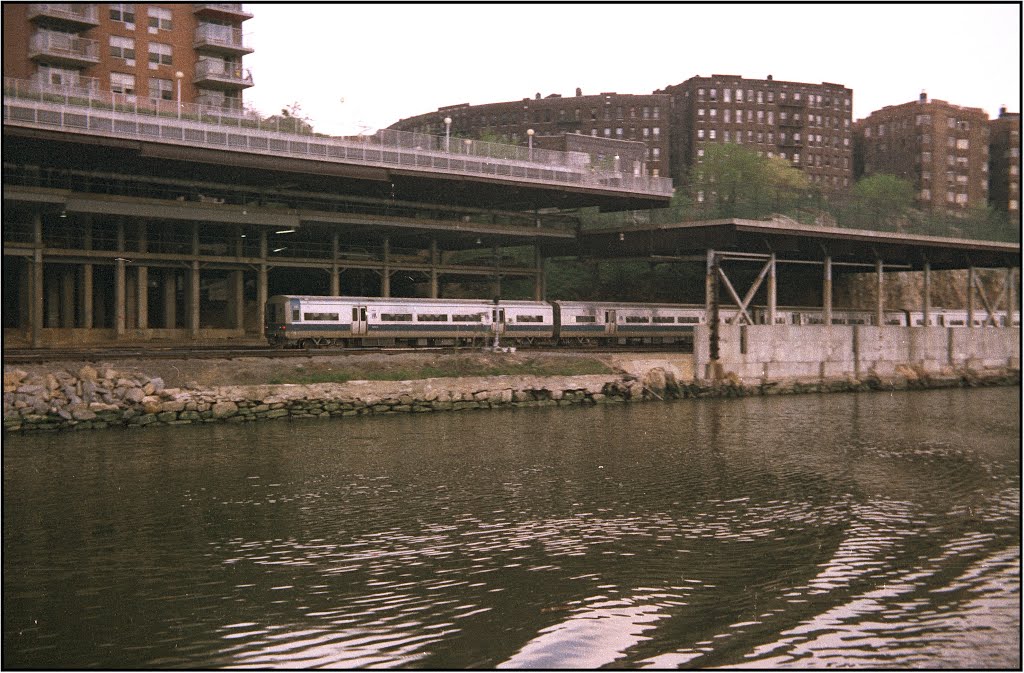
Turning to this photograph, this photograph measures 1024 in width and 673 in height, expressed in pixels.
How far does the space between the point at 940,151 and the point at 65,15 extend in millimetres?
119796

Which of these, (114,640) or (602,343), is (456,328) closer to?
(602,343)

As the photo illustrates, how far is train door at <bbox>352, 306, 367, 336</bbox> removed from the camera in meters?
51.0

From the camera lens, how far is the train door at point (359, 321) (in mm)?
50969

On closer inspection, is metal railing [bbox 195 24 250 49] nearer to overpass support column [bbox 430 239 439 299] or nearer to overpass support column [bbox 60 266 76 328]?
overpass support column [bbox 60 266 76 328]

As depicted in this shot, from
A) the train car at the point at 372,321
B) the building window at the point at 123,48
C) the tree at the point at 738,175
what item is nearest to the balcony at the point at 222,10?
the building window at the point at 123,48

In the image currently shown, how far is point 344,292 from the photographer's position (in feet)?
248

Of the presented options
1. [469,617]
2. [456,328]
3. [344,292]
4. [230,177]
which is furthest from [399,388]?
[344,292]

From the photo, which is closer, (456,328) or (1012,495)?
(1012,495)

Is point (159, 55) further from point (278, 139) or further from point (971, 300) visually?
point (971, 300)

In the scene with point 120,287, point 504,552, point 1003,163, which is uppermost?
point 1003,163

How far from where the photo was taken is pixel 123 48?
69812 mm

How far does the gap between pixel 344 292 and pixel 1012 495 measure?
58427mm

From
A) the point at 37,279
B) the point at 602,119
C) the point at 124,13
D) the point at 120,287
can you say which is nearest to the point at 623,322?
the point at 120,287

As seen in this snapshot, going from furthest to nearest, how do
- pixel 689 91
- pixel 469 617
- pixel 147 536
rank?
pixel 689 91, pixel 147 536, pixel 469 617
